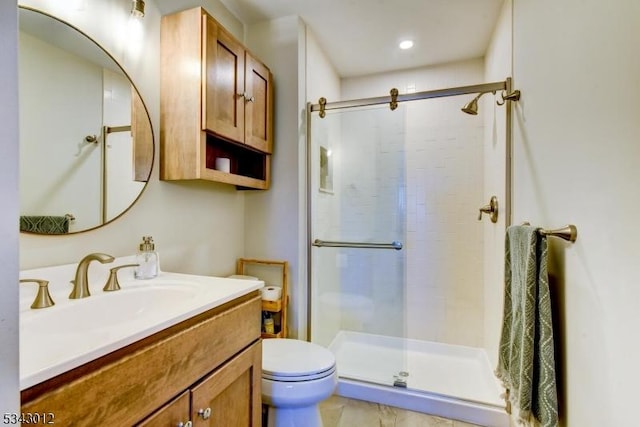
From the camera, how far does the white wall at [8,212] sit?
36cm

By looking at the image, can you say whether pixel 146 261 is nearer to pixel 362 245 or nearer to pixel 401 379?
pixel 362 245

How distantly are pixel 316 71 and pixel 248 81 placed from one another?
0.74m

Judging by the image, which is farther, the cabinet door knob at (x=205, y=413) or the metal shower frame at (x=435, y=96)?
the metal shower frame at (x=435, y=96)

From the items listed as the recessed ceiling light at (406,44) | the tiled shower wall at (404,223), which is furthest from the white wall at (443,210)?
the recessed ceiling light at (406,44)

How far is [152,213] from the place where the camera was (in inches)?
Result: 53.1

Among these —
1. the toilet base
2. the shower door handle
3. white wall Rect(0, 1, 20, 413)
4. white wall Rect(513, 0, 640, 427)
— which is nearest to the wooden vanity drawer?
white wall Rect(0, 1, 20, 413)

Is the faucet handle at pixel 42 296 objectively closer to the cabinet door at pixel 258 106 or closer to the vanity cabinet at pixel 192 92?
the vanity cabinet at pixel 192 92

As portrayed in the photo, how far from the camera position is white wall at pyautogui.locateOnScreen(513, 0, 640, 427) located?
2.12ft

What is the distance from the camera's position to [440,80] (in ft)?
8.44

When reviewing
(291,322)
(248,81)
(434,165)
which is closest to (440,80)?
(434,165)

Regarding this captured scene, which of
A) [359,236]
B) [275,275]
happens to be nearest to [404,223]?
[359,236]

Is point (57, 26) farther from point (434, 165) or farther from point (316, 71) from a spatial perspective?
point (434, 165)

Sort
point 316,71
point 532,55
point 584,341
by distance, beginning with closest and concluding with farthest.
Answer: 1. point 584,341
2. point 532,55
3. point 316,71

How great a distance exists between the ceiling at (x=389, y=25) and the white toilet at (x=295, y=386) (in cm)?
198
